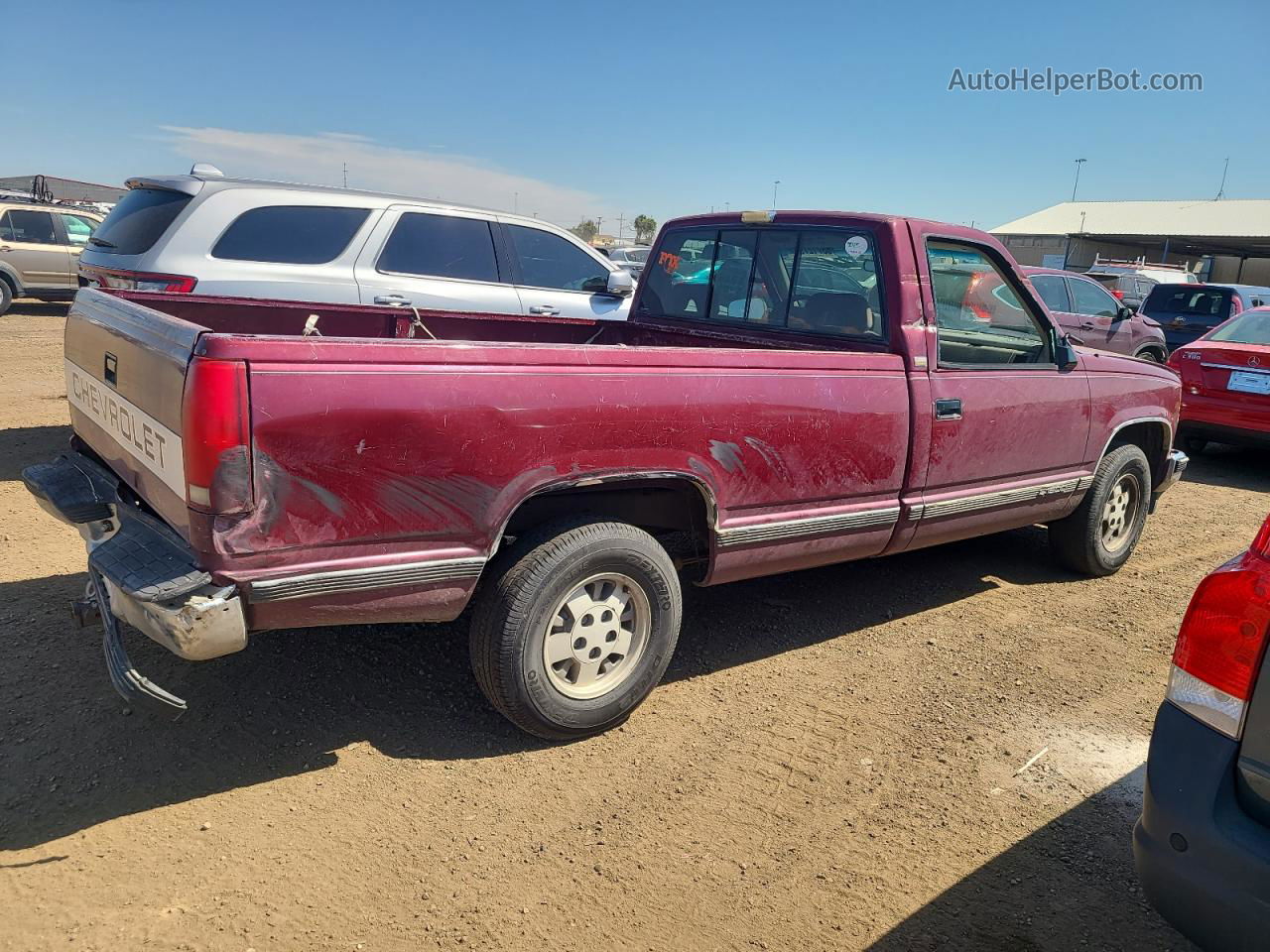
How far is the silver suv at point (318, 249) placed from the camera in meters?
6.04

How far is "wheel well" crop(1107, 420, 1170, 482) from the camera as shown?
5.30m

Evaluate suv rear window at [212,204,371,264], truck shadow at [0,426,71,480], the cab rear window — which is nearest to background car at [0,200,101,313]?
truck shadow at [0,426,71,480]

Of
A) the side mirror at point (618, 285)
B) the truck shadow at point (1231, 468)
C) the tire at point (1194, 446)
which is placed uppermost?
the side mirror at point (618, 285)

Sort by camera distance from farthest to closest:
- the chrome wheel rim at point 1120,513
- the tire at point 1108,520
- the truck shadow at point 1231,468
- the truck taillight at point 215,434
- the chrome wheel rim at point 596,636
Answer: the truck shadow at point 1231,468 < the chrome wheel rim at point 1120,513 < the tire at point 1108,520 < the chrome wheel rim at point 596,636 < the truck taillight at point 215,434

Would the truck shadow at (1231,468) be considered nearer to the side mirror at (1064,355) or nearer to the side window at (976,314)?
the side mirror at (1064,355)

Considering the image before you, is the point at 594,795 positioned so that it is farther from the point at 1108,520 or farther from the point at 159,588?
the point at 1108,520

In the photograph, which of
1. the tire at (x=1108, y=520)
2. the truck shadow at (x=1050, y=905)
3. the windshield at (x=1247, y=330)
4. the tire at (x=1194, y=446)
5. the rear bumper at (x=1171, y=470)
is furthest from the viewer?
the tire at (x=1194, y=446)

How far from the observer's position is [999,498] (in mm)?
4414

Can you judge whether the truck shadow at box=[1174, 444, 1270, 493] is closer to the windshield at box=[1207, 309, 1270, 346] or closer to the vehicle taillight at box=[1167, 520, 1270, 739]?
the windshield at box=[1207, 309, 1270, 346]

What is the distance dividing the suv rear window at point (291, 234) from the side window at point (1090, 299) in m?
9.10

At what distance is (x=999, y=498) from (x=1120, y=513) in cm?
143

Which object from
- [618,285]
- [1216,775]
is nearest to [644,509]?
[1216,775]

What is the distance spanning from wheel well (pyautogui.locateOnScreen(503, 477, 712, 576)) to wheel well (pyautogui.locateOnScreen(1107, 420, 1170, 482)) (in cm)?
300

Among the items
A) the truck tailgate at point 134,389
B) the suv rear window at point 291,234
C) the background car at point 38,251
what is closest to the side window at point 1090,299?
the suv rear window at point 291,234
